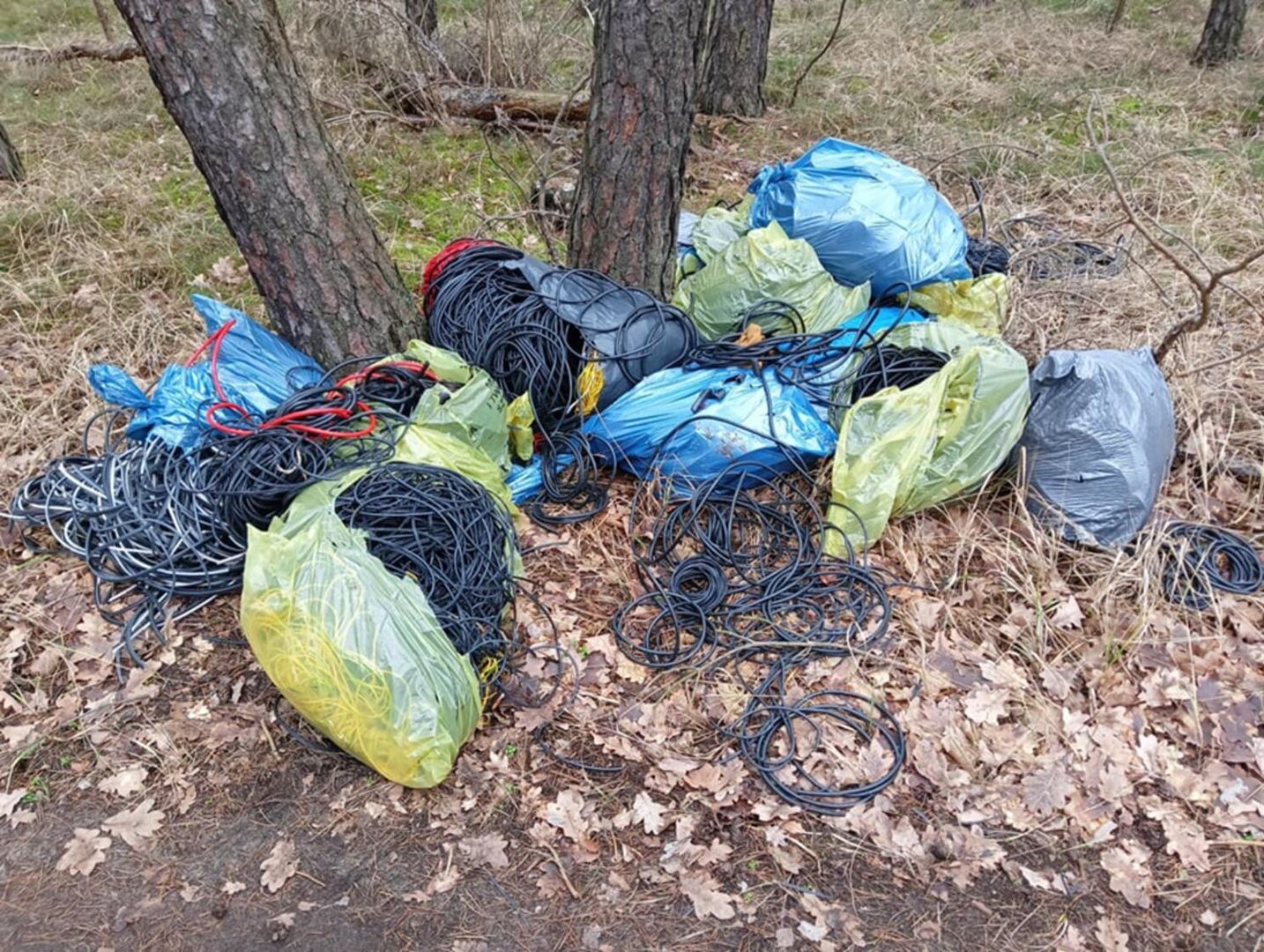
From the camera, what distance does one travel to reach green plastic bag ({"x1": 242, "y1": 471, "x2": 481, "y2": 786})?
6.92ft

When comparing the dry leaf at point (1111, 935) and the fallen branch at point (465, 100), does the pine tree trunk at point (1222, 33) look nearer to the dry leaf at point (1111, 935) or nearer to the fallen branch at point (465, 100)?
the fallen branch at point (465, 100)

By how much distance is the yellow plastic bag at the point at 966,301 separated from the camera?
3826 mm

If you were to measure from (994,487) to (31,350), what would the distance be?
456 cm

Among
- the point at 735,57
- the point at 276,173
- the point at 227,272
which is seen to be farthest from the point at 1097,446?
the point at 735,57

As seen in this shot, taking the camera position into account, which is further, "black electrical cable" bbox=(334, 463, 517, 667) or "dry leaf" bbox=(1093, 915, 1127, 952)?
"black electrical cable" bbox=(334, 463, 517, 667)

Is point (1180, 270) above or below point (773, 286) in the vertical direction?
above

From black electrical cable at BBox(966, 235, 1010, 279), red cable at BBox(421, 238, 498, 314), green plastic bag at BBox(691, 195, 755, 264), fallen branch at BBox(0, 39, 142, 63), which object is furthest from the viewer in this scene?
fallen branch at BBox(0, 39, 142, 63)

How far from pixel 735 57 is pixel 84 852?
21.9 feet

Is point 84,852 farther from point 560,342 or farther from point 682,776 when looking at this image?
point 560,342

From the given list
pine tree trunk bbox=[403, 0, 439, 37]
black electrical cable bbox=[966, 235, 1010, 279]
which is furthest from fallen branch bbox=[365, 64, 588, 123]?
black electrical cable bbox=[966, 235, 1010, 279]

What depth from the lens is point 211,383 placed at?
10.4 ft

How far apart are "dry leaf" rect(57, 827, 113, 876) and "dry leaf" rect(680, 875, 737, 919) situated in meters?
1.61

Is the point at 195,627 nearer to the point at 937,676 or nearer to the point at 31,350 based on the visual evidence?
the point at 31,350

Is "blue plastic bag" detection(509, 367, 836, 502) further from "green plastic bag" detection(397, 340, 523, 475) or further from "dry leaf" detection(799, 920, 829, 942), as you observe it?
"dry leaf" detection(799, 920, 829, 942)
